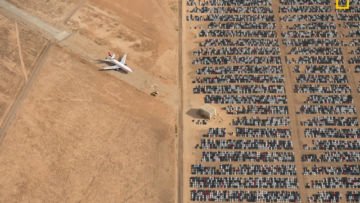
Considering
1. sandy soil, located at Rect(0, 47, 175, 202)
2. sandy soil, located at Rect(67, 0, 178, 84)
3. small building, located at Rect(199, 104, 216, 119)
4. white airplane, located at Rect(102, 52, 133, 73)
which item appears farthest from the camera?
sandy soil, located at Rect(67, 0, 178, 84)

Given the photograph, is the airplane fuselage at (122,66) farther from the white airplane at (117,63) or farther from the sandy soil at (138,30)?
the sandy soil at (138,30)

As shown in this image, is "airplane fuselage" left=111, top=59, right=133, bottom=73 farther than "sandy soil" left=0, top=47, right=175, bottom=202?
Yes

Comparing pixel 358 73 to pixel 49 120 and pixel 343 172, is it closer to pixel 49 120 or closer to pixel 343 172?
pixel 343 172

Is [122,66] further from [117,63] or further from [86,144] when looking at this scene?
[86,144]

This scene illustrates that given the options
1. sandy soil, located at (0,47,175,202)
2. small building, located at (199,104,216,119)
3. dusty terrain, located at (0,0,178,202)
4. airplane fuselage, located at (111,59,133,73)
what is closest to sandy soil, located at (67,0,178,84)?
dusty terrain, located at (0,0,178,202)

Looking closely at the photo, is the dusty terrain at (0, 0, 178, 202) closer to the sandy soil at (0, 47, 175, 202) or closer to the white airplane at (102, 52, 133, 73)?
the sandy soil at (0, 47, 175, 202)

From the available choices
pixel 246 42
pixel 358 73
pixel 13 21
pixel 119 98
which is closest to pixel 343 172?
pixel 358 73
